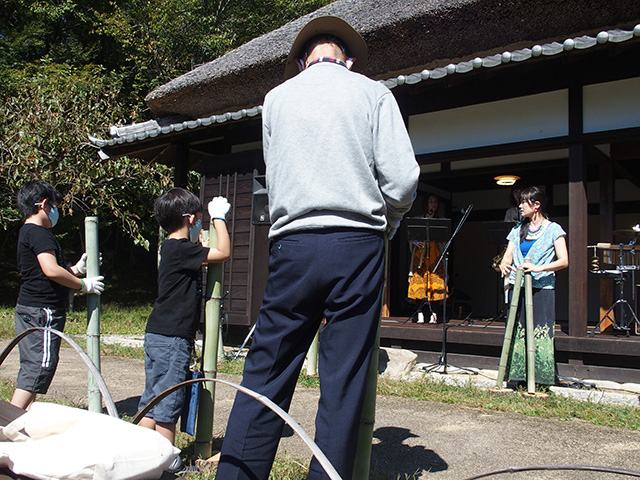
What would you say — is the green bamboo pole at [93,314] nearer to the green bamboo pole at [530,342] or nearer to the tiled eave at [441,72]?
the green bamboo pole at [530,342]

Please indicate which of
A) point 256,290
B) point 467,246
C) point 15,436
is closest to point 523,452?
point 15,436

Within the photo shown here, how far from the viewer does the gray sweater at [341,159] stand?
1.75 m

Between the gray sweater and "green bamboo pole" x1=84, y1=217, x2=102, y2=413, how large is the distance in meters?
1.18

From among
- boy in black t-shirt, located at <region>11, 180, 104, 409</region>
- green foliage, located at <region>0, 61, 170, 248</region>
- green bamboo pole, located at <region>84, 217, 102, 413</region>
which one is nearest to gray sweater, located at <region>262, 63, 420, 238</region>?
green bamboo pole, located at <region>84, 217, 102, 413</region>

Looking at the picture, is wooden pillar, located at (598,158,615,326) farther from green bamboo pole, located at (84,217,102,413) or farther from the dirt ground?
green bamboo pole, located at (84,217,102,413)

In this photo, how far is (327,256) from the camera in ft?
5.61

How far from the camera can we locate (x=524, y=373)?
4500 millimetres

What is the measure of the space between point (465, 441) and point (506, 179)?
21.4 ft

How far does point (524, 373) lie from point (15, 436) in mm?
3893

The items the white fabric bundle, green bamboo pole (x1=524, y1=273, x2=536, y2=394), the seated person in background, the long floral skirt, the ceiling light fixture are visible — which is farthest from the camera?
the ceiling light fixture

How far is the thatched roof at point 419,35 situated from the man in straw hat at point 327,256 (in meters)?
4.73

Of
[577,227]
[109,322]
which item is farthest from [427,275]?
[109,322]

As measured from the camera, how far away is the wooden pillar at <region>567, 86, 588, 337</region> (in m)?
5.33

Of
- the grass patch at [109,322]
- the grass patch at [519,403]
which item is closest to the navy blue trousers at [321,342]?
the grass patch at [519,403]
